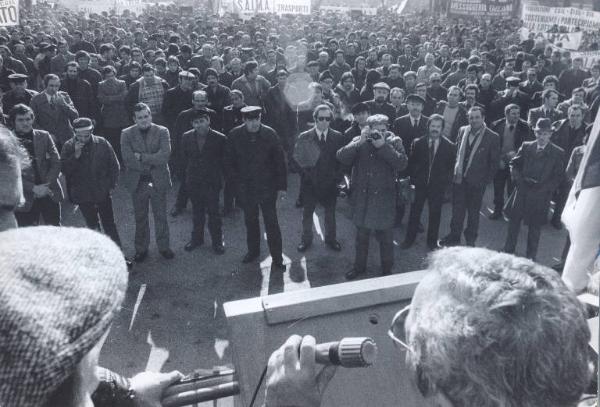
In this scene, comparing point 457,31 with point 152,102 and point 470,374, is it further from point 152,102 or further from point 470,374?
point 470,374

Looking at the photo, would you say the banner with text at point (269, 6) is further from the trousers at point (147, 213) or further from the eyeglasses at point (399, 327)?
the eyeglasses at point (399, 327)

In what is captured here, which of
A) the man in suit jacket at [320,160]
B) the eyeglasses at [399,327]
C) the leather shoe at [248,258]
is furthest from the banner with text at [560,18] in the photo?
the eyeglasses at [399,327]

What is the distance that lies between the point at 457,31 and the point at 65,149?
17553 mm

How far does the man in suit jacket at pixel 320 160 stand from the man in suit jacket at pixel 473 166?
1.52 meters

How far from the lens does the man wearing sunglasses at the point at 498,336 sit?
114 cm

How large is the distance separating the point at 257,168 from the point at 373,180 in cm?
134

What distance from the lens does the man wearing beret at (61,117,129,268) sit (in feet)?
18.6

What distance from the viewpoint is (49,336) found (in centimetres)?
96

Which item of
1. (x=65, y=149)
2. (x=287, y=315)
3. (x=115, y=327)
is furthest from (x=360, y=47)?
(x=287, y=315)

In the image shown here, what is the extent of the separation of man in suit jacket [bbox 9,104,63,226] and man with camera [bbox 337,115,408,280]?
330 centimetres

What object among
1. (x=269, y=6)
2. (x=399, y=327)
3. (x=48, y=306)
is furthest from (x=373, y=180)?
(x=269, y=6)

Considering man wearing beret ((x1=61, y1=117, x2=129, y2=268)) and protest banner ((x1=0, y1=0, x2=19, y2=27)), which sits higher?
protest banner ((x1=0, y1=0, x2=19, y2=27))

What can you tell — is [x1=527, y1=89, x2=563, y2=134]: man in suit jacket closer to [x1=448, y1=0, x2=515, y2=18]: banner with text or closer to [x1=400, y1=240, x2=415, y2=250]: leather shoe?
[x1=400, y1=240, x2=415, y2=250]: leather shoe

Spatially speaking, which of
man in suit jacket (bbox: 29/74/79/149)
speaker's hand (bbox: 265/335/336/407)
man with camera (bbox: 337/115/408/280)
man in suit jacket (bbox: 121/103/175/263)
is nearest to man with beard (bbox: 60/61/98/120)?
man in suit jacket (bbox: 29/74/79/149)
